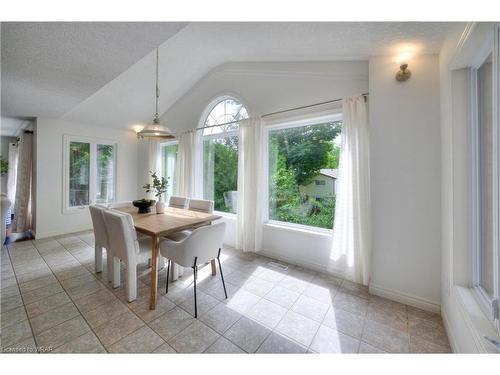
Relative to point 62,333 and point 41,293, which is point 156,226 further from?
point 41,293

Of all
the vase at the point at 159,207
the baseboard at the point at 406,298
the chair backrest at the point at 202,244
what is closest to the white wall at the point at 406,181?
the baseboard at the point at 406,298

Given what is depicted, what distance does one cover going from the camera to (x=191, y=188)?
3.99m

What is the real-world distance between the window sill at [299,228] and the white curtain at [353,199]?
263 mm

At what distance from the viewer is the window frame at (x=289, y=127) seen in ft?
8.43

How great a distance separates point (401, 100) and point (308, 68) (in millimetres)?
1234

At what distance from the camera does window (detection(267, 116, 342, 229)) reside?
104 inches

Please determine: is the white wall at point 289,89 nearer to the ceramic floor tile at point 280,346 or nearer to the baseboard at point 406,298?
the baseboard at point 406,298

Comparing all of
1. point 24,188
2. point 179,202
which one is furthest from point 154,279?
point 24,188

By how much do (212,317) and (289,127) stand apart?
254 cm

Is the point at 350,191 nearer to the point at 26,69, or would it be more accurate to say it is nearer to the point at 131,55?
the point at 131,55

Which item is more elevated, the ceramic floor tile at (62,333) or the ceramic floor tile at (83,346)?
the ceramic floor tile at (62,333)

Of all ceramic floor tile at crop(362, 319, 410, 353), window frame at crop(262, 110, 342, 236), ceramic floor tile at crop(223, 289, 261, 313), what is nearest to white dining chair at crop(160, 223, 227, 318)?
ceramic floor tile at crop(223, 289, 261, 313)
